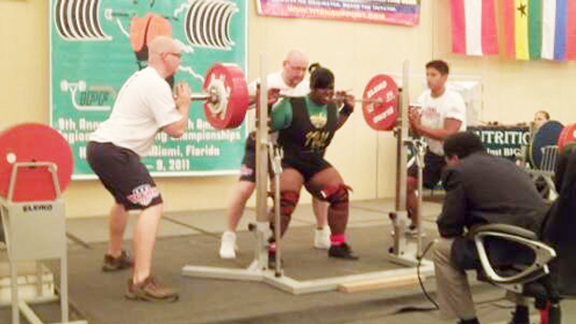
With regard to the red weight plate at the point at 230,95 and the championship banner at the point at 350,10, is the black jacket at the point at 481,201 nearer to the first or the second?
the red weight plate at the point at 230,95

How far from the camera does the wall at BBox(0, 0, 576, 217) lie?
6.39 m

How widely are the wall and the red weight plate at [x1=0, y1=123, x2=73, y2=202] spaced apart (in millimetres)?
3289

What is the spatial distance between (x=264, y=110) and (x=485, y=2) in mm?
5287

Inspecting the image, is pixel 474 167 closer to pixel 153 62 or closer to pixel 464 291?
pixel 464 291

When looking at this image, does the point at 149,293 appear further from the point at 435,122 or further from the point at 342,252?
the point at 435,122

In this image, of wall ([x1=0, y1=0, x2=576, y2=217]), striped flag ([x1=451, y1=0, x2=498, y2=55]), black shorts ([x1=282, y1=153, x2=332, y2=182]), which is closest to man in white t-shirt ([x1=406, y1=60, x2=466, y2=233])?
black shorts ([x1=282, y1=153, x2=332, y2=182])

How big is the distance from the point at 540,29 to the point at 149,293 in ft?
22.8

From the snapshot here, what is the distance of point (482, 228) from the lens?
10.0ft

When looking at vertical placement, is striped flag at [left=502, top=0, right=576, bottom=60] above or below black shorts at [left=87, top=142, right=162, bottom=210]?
above

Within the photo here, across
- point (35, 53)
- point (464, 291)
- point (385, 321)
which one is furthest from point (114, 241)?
point (35, 53)

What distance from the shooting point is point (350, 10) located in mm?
7867

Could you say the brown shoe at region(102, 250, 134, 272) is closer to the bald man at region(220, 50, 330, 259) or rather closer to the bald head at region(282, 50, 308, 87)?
the bald man at region(220, 50, 330, 259)

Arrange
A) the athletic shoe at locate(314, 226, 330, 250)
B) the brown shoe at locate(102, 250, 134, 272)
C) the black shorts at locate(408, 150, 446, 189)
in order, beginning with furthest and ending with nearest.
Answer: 1. the black shorts at locate(408, 150, 446, 189)
2. the athletic shoe at locate(314, 226, 330, 250)
3. the brown shoe at locate(102, 250, 134, 272)

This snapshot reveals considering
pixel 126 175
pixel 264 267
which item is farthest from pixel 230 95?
pixel 264 267
